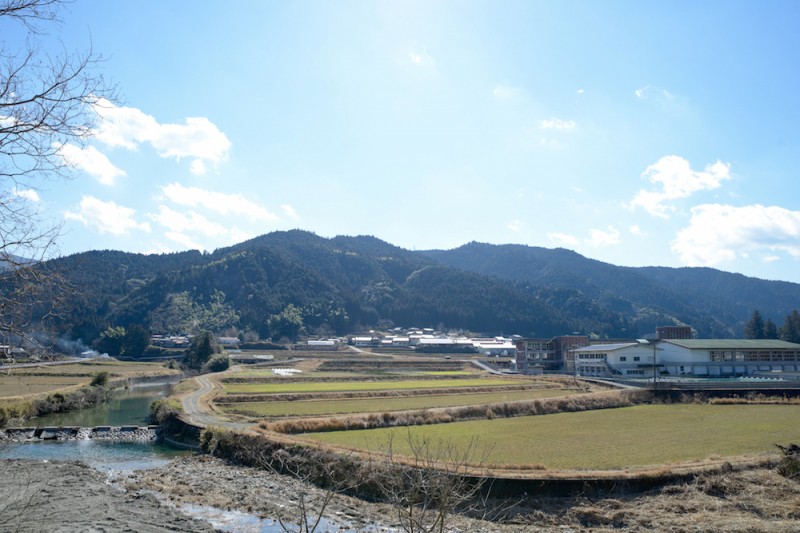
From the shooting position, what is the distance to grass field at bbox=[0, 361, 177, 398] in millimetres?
50334

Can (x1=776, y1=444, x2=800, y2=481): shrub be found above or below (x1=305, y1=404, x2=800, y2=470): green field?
above

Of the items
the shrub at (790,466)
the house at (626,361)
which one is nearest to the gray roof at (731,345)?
the house at (626,361)

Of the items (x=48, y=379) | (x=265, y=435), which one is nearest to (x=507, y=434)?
(x=265, y=435)

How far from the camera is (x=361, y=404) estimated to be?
4334cm

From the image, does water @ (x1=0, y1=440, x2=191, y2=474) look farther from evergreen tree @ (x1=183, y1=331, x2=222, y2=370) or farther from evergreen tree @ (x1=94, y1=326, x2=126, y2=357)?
evergreen tree @ (x1=94, y1=326, x2=126, y2=357)

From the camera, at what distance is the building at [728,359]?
61.8 meters

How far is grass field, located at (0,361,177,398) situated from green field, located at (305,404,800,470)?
33.9 m

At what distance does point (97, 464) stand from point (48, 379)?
41.3m

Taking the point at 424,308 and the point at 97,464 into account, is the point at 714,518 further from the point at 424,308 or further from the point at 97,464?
the point at 424,308

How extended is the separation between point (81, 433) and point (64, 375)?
35.4 metres

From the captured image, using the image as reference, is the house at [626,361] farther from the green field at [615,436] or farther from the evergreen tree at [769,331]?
the evergreen tree at [769,331]

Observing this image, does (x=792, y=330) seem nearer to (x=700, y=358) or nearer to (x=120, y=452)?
(x=700, y=358)

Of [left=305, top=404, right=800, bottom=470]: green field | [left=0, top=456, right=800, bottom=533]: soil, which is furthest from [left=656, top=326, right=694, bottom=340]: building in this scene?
[left=0, top=456, right=800, bottom=533]: soil

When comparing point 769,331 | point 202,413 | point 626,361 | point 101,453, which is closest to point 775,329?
point 769,331
